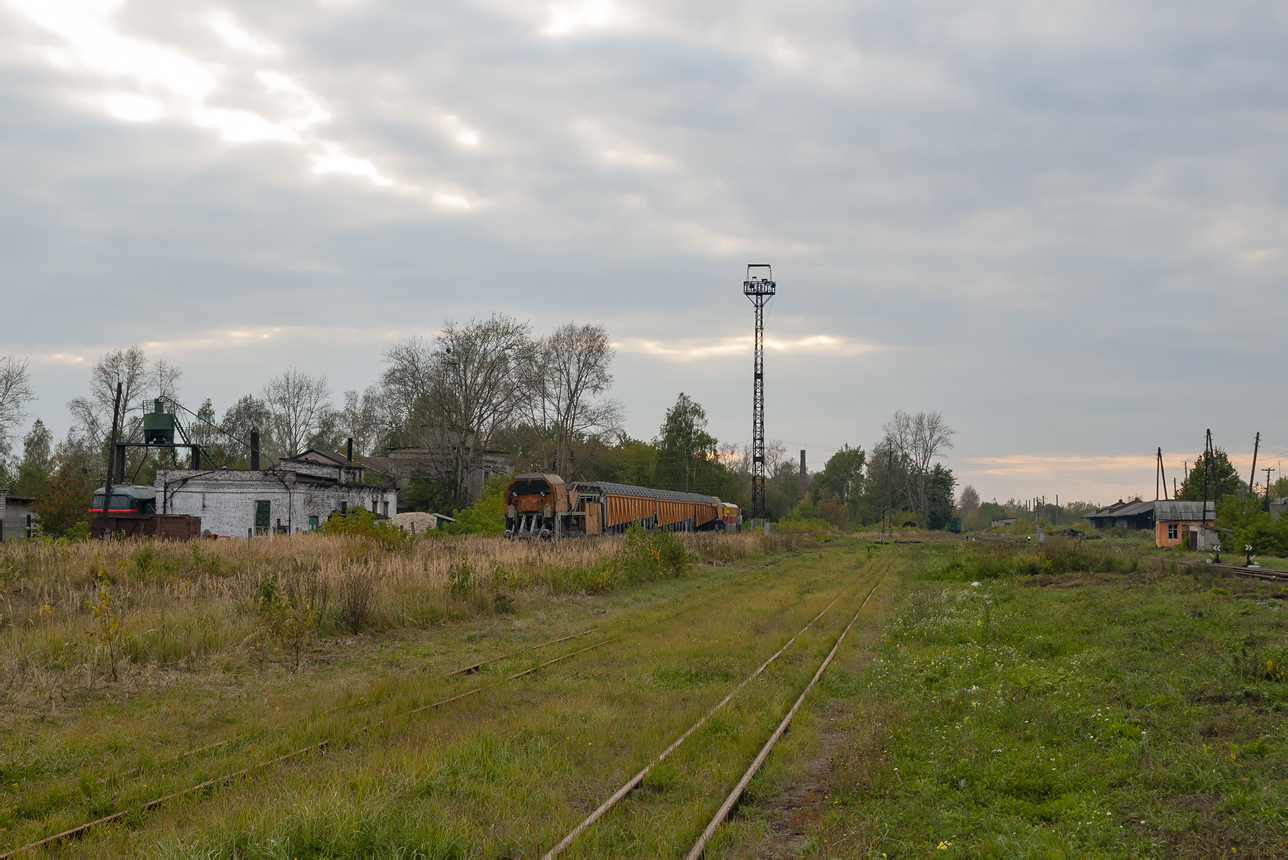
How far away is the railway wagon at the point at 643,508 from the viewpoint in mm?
42062

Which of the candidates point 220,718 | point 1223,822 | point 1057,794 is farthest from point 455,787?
point 1223,822

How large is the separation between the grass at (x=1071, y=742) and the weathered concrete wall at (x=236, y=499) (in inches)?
1716

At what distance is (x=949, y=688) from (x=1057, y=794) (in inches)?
162

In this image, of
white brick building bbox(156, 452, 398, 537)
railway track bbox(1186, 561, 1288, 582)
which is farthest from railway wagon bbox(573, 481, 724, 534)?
railway track bbox(1186, 561, 1288, 582)

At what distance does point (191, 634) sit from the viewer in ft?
41.9

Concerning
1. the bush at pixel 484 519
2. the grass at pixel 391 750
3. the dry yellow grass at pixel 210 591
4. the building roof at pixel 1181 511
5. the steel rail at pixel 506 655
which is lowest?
the steel rail at pixel 506 655

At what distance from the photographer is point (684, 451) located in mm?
96938

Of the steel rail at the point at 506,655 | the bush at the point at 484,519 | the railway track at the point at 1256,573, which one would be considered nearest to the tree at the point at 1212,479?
the railway track at the point at 1256,573

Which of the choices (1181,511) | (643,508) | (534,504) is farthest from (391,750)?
(1181,511)

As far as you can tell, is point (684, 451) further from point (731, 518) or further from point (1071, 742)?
point (1071, 742)

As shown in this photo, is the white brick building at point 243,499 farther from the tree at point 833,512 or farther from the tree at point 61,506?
the tree at point 833,512

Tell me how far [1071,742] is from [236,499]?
2045 inches

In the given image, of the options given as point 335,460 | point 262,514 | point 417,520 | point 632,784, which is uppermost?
point 335,460

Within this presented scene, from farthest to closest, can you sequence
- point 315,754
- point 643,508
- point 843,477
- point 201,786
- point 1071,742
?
point 843,477, point 643,508, point 1071,742, point 315,754, point 201,786
